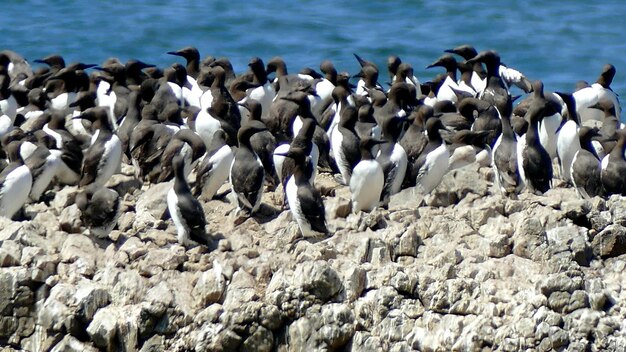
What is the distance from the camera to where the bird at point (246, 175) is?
51.8 ft

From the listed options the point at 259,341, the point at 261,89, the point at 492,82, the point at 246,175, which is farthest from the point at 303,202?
the point at 492,82

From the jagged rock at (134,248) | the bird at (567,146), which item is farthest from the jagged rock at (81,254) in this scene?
the bird at (567,146)

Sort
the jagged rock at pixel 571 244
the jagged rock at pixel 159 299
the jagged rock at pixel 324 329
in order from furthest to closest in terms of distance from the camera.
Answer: the jagged rock at pixel 571 244
the jagged rock at pixel 159 299
the jagged rock at pixel 324 329

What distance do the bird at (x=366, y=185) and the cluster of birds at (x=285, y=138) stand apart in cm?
1

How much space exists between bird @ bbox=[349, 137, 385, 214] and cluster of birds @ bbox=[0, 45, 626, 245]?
0.01 m

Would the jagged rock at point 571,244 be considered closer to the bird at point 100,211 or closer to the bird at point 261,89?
the bird at point 100,211

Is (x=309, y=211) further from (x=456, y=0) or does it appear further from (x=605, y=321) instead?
(x=456, y=0)

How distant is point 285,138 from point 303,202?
2994 mm

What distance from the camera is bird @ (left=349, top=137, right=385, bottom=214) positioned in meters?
16.0

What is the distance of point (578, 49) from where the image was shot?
127 ft

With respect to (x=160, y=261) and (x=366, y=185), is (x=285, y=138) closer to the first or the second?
(x=366, y=185)

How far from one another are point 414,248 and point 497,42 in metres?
25.5

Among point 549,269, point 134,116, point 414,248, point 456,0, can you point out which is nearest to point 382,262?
point 414,248

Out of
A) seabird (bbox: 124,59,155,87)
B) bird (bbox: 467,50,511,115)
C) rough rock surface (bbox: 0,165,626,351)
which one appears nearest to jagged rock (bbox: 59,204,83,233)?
rough rock surface (bbox: 0,165,626,351)
